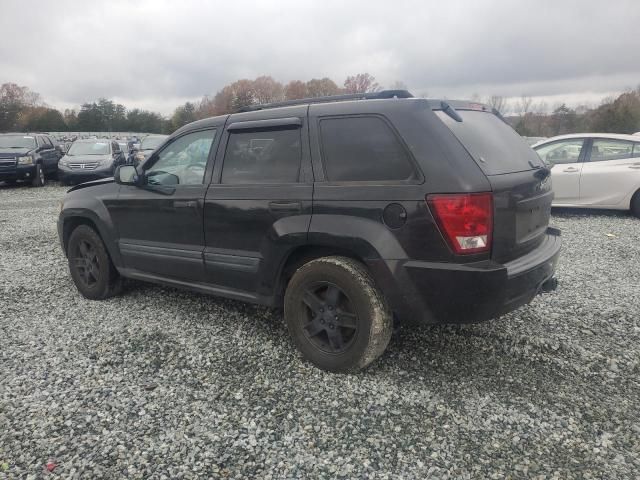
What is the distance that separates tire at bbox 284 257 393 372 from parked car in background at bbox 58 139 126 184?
13.5 metres

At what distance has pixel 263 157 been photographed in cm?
339

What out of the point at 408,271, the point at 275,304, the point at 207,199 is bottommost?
the point at 275,304

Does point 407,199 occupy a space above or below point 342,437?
above

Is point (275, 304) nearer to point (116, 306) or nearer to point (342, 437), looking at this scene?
point (342, 437)

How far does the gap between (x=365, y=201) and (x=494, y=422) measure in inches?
58.5

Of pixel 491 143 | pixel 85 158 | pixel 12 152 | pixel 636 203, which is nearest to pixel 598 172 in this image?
pixel 636 203

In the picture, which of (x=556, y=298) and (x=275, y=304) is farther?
(x=556, y=298)

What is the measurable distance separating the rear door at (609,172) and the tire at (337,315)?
23.6ft

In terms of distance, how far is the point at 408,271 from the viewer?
8.96 feet

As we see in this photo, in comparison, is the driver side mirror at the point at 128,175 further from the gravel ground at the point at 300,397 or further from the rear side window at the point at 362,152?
the rear side window at the point at 362,152

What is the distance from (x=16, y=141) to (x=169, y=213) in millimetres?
15278

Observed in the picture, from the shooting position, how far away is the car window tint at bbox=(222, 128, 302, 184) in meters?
3.23

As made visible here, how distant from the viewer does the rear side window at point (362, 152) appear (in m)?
2.80

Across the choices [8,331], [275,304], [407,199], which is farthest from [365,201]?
[8,331]
